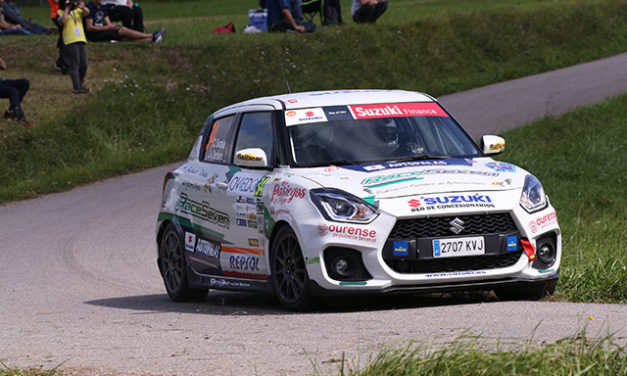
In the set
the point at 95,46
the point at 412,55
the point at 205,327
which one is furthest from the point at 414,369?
the point at 412,55

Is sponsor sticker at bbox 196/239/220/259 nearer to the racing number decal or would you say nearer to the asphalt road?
the asphalt road

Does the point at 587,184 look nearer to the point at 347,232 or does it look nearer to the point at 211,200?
the point at 211,200

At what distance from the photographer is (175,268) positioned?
10852 mm

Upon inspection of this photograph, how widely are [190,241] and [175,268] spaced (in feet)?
1.72

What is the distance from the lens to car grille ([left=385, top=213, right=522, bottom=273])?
26.7 feet

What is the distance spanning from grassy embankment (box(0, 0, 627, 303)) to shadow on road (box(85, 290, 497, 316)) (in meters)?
2.01

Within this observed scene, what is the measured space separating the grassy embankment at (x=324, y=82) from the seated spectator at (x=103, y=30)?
0.32 metres

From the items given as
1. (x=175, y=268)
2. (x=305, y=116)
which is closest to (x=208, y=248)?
(x=175, y=268)

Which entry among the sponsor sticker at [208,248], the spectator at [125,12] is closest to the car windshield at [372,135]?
the sponsor sticker at [208,248]

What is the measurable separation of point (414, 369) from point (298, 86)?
69.9 feet

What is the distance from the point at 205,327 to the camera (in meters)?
7.85

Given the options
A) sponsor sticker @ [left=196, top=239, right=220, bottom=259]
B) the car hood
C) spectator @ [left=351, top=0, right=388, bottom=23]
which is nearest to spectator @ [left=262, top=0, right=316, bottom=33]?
spectator @ [left=351, top=0, right=388, bottom=23]

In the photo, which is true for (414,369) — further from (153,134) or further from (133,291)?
(153,134)

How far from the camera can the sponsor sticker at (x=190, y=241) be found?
10.4 m
